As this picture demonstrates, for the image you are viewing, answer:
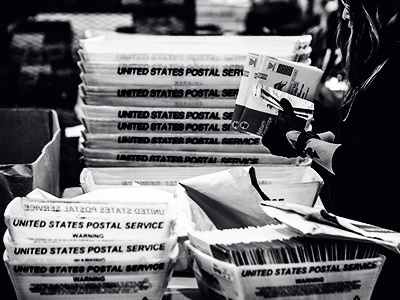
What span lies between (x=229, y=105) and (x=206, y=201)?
385 mm

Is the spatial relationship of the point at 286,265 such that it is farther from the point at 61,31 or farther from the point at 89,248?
the point at 61,31

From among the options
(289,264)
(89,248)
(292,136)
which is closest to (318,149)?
(292,136)

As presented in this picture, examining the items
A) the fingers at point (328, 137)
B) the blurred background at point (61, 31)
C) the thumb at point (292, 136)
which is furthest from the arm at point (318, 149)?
the blurred background at point (61, 31)

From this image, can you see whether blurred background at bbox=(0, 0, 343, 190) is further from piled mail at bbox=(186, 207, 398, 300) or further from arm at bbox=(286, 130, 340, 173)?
piled mail at bbox=(186, 207, 398, 300)

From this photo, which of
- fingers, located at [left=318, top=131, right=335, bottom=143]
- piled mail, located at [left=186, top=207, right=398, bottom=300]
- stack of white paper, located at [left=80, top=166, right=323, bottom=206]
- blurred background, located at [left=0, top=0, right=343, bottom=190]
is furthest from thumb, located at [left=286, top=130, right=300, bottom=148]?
blurred background, located at [left=0, top=0, right=343, bottom=190]

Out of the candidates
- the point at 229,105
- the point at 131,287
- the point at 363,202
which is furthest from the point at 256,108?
the point at 131,287

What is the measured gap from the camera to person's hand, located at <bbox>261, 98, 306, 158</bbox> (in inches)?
58.4

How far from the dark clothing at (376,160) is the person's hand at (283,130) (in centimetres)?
13

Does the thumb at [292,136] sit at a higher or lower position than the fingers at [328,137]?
higher

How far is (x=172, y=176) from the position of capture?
162 cm

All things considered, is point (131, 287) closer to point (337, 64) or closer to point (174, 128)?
point (174, 128)

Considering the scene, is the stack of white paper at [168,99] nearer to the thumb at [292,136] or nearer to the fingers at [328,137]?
the thumb at [292,136]

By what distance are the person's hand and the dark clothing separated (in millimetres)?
134

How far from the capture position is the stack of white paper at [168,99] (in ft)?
5.26
